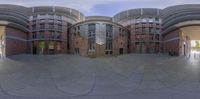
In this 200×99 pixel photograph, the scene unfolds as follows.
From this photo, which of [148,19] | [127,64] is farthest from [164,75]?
[148,19]

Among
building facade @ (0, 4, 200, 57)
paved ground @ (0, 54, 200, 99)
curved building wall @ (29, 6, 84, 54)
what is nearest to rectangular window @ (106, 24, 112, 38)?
building facade @ (0, 4, 200, 57)

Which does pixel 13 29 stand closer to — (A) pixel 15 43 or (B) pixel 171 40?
(A) pixel 15 43

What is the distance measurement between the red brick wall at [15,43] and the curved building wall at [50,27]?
0.52 ft

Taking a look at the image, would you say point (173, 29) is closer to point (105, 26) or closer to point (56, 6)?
point (105, 26)

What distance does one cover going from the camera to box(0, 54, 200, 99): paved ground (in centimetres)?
334

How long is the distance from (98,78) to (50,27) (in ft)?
5.40

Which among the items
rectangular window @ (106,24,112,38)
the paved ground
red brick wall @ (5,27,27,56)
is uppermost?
rectangular window @ (106,24,112,38)

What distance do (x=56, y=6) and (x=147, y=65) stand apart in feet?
9.81

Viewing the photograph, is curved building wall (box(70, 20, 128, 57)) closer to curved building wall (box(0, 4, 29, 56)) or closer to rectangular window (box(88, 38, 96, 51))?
rectangular window (box(88, 38, 96, 51))

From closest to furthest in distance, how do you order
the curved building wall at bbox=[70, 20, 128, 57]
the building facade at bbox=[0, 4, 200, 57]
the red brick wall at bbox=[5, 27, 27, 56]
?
the red brick wall at bbox=[5, 27, 27, 56]
the building facade at bbox=[0, 4, 200, 57]
the curved building wall at bbox=[70, 20, 128, 57]

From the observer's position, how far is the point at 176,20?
363 cm

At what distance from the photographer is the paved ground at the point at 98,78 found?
3.34 meters

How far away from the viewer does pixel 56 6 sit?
397cm

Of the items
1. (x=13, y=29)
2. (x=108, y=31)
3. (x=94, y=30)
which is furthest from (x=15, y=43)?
(x=108, y=31)
